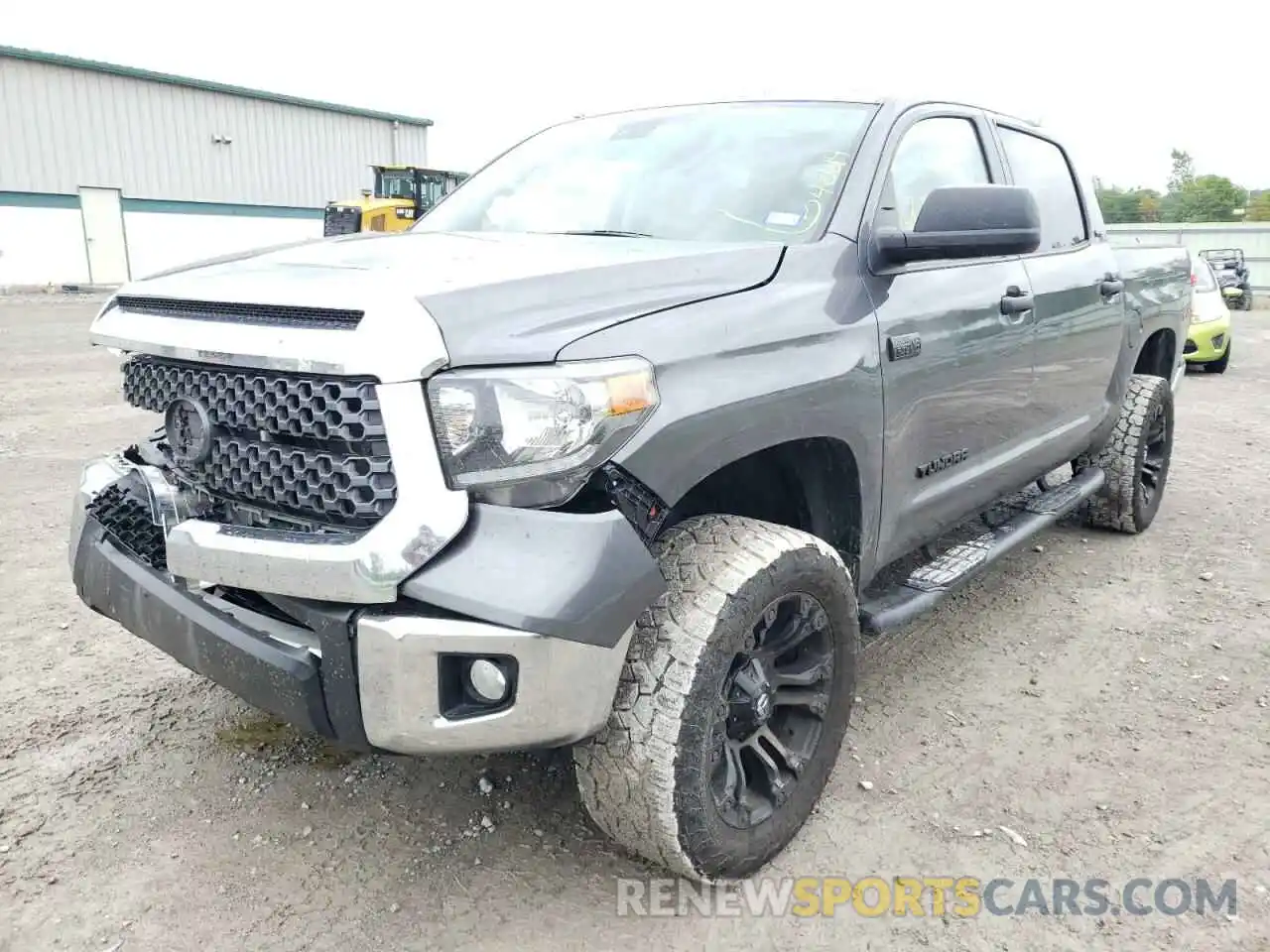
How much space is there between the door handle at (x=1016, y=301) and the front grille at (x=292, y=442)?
2.24 m

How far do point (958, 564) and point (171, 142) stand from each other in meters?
32.6

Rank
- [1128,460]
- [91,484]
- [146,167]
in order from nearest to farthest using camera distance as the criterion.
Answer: [91,484] → [1128,460] → [146,167]

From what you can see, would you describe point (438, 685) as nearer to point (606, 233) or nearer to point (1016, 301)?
point (606, 233)

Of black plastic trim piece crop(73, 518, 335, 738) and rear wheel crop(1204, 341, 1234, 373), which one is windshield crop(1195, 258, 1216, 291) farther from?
black plastic trim piece crop(73, 518, 335, 738)

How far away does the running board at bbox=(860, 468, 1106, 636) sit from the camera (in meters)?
2.88

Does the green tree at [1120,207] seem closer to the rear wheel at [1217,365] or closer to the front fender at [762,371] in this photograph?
the rear wheel at [1217,365]

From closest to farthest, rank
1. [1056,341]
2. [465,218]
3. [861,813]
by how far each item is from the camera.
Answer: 1. [861,813]
2. [465,218]
3. [1056,341]

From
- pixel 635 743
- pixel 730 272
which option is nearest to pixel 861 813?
pixel 635 743

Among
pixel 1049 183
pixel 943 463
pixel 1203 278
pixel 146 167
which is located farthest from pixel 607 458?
pixel 146 167

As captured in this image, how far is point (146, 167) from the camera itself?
1168 inches

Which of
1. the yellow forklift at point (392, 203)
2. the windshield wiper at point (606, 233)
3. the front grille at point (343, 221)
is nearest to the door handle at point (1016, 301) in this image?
the windshield wiper at point (606, 233)

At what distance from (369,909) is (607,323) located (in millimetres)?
1446

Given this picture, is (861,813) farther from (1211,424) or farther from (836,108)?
(1211,424)

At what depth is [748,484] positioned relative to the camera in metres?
2.70
